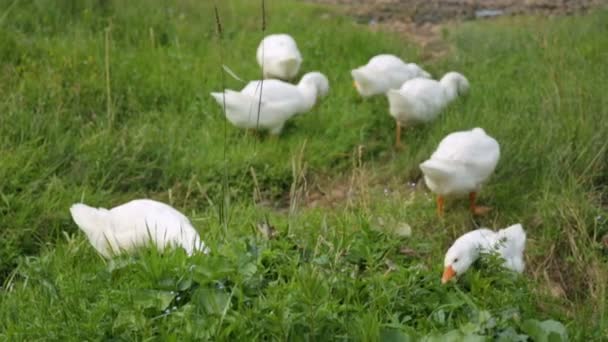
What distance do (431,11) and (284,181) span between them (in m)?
4.32

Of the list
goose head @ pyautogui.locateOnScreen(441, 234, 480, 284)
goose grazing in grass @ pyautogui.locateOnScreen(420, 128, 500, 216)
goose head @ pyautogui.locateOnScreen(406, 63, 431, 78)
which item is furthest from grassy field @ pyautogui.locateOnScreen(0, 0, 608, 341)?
goose head @ pyautogui.locateOnScreen(406, 63, 431, 78)

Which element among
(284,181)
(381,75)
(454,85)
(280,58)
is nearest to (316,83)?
(381,75)

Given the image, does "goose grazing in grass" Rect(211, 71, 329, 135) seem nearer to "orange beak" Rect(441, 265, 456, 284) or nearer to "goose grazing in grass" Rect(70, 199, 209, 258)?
"goose grazing in grass" Rect(70, 199, 209, 258)

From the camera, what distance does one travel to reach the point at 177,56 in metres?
6.89

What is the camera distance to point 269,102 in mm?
5812

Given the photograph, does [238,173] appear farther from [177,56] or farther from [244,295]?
[244,295]

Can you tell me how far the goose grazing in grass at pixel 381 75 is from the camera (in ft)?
20.4

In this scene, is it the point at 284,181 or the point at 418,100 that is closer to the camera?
the point at 284,181

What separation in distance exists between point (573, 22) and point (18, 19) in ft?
14.8

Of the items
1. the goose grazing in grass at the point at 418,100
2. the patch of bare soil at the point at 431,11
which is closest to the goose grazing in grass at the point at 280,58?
the goose grazing in grass at the point at 418,100

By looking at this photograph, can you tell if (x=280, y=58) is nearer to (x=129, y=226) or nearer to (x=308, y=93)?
(x=308, y=93)

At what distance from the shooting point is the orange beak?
132 inches

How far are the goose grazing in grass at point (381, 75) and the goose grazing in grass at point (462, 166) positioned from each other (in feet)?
4.75

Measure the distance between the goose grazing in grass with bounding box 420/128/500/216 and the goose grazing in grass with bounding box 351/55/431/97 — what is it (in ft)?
4.75
